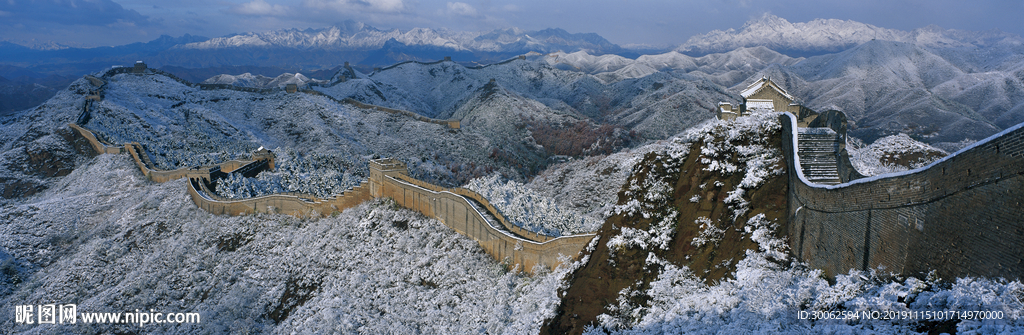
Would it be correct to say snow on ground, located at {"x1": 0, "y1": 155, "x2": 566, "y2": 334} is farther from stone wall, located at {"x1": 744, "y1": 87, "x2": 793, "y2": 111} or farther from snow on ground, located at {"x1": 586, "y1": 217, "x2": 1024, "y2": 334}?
stone wall, located at {"x1": 744, "y1": 87, "x2": 793, "y2": 111}

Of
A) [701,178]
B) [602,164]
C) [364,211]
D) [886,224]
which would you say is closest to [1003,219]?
[886,224]

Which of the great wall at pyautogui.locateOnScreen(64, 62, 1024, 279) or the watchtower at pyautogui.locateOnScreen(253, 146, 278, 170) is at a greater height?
the great wall at pyautogui.locateOnScreen(64, 62, 1024, 279)

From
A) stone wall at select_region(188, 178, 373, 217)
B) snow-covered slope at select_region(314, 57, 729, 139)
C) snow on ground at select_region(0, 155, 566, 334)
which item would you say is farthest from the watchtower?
snow-covered slope at select_region(314, 57, 729, 139)

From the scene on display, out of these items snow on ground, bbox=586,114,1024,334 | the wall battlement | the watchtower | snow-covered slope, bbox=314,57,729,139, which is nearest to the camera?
snow on ground, bbox=586,114,1024,334

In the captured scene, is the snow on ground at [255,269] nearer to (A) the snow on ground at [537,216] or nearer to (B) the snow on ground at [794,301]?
(A) the snow on ground at [537,216]

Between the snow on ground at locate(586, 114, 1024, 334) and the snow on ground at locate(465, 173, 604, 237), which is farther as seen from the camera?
the snow on ground at locate(465, 173, 604, 237)

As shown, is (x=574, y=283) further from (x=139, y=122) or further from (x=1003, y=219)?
(x=139, y=122)

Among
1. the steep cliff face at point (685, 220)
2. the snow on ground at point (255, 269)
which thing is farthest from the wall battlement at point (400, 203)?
the steep cliff face at point (685, 220)

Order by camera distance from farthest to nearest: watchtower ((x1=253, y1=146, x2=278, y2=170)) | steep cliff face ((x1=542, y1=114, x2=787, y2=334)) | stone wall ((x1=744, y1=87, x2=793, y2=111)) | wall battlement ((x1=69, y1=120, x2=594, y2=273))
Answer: watchtower ((x1=253, y1=146, x2=278, y2=170)), wall battlement ((x1=69, y1=120, x2=594, y2=273)), stone wall ((x1=744, y1=87, x2=793, y2=111)), steep cliff face ((x1=542, y1=114, x2=787, y2=334))
